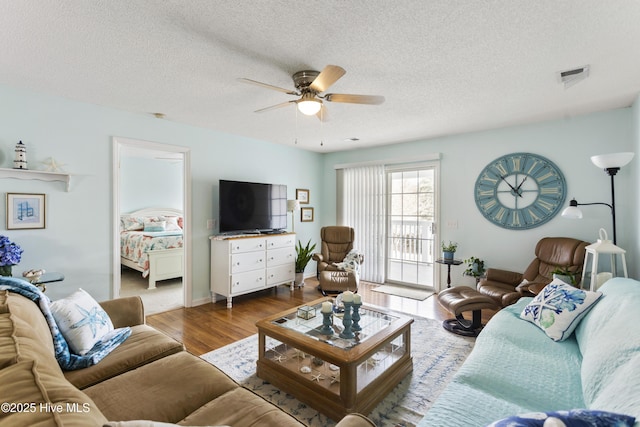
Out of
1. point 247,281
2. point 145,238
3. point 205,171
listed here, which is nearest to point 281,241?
point 247,281

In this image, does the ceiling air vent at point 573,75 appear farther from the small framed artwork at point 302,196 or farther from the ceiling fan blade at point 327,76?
the small framed artwork at point 302,196

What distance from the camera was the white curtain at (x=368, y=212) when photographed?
527 cm

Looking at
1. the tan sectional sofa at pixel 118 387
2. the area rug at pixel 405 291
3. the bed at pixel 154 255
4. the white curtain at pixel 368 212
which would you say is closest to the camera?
the tan sectional sofa at pixel 118 387

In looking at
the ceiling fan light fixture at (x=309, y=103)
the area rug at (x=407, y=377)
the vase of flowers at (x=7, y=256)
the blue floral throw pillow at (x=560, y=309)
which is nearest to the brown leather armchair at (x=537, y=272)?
the area rug at (x=407, y=377)

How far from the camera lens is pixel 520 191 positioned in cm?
387

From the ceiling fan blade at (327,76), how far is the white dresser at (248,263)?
8.27ft

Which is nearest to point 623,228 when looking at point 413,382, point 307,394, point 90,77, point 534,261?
point 534,261

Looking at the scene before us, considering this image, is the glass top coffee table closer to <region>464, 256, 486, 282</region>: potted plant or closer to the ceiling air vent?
<region>464, 256, 486, 282</region>: potted plant

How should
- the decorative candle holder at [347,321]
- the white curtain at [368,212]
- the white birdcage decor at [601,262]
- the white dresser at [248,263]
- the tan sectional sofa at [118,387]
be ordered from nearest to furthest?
the tan sectional sofa at [118,387] → the decorative candle holder at [347,321] → the white birdcage decor at [601,262] → the white dresser at [248,263] → the white curtain at [368,212]

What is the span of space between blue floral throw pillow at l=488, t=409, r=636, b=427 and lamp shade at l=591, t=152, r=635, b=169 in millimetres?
2926

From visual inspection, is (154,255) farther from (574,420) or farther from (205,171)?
(574,420)

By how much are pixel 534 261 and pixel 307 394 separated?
316cm

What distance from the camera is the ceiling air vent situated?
92.0 inches

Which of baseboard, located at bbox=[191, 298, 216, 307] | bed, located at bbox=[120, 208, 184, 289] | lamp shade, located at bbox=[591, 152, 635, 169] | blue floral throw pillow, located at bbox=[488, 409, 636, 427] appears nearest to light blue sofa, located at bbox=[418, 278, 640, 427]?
blue floral throw pillow, located at bbox=[488, 409, 636, 427]
